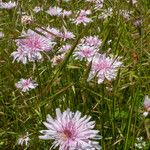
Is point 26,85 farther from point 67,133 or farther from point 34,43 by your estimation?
point 67,133

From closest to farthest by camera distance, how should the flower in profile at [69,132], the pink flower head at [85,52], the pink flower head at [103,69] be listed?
the flower in profile at [69,132] < the pink flower head at [103,69] < the pink flower head at [85,52]

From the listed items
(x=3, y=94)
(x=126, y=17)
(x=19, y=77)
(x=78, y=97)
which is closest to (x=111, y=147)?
(x=78, y=97)

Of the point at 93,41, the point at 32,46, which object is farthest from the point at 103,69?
the point at 93,41

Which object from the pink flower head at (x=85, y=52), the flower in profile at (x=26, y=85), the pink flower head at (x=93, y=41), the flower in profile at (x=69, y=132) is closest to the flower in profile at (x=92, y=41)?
the pink flower head at (x=93, y=41)

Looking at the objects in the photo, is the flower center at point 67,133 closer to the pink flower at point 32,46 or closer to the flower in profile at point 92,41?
the pink flower at point 32,46

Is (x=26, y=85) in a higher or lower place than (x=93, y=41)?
lower

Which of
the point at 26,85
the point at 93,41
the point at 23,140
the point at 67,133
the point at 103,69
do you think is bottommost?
the point at 67,133

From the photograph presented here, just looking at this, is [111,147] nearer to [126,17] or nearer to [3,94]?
[3,94]

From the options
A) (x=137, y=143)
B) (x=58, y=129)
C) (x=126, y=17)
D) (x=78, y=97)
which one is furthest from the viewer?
(x=126, y=17)
